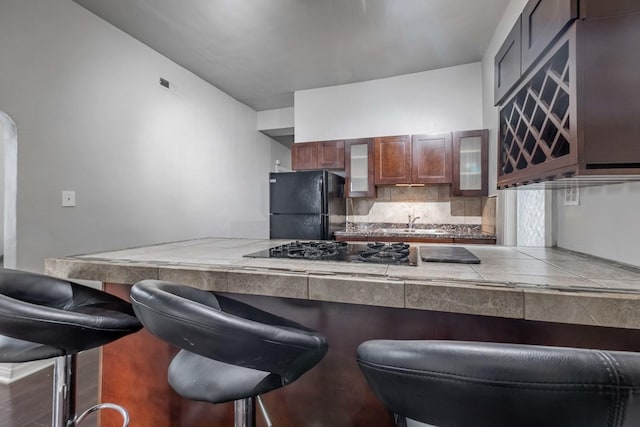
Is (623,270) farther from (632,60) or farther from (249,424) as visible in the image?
(249,424)

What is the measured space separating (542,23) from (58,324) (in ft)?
5.51

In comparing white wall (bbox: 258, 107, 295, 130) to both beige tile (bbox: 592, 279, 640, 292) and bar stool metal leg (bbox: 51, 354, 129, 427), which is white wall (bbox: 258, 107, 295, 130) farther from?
beige tile (bbox: 592, 279, 640, 292)

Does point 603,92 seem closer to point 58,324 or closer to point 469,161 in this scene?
point 58,324

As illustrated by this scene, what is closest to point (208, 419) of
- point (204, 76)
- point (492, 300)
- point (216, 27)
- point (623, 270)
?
point (492, 300)

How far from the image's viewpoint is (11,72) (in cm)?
208

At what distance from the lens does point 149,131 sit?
3.17 m

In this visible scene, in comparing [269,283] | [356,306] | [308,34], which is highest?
[308,34]

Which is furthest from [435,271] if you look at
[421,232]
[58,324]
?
[421,232]

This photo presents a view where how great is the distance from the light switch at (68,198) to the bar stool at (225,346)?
2.14 meters

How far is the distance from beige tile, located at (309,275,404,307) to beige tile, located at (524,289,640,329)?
32cm

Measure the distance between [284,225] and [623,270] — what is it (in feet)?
9.88

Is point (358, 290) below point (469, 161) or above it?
below

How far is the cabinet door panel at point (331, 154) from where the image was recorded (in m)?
3.86

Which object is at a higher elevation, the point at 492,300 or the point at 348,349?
the point at 492,300
